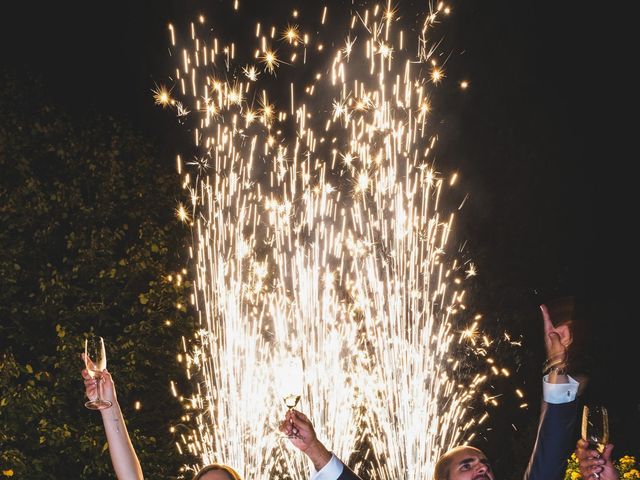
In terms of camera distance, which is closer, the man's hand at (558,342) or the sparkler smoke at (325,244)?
the man's hand at (558,342)

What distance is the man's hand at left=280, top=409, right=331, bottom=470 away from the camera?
13.2 ft

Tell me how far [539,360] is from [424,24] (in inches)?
368

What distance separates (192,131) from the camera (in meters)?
15.8

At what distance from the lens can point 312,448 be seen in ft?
13.3

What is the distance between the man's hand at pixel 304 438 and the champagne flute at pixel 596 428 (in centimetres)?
130

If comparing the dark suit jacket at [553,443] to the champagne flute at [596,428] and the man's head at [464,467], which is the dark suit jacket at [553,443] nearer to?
the champagne flute at [596,428]

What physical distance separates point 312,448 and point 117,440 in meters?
1.03

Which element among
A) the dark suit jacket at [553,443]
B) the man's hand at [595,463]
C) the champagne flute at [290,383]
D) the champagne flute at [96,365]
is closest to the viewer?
the dark suit jacket at [553,443]

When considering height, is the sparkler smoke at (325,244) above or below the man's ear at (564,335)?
above

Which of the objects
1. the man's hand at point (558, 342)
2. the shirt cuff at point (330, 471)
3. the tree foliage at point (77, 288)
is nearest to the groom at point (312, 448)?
the shirt cuff at point (330, 471)

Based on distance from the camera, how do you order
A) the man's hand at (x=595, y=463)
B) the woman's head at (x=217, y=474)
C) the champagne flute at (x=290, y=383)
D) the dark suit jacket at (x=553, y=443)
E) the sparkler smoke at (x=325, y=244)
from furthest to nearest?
the sparkler smoke at (x=325, y=244) < the champagne flute at (x=290, y=383) < the woman's head at (x=217, y=474) < the man's hand at (x=595, y=463) < the dark suit jacket at (x=553, y=443)

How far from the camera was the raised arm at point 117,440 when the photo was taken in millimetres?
4090

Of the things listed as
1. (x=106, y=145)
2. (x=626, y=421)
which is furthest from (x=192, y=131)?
(x=626, y=421)

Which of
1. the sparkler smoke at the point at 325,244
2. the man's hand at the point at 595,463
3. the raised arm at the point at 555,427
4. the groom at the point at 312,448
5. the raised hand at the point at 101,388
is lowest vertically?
the man's hand at the point at 595,463
